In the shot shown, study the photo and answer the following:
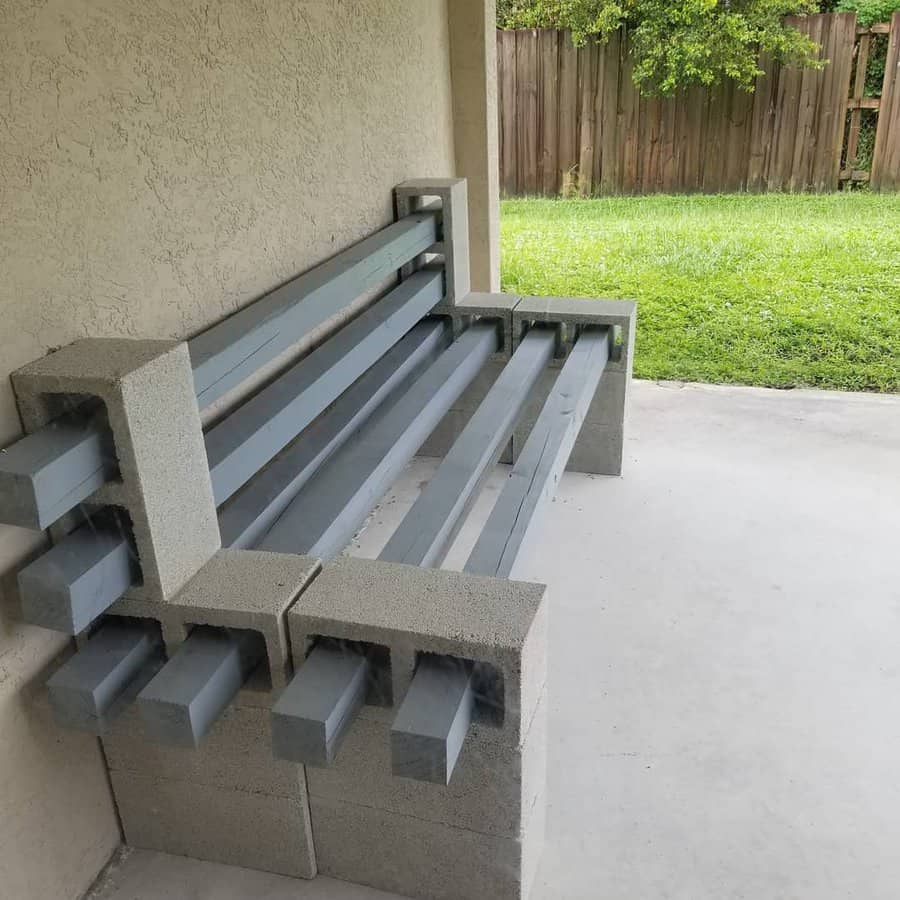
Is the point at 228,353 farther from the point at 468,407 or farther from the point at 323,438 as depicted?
→ the point at 468,407

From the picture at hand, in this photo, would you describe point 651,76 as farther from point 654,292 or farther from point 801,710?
point 801,710

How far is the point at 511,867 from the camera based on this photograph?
2.01m

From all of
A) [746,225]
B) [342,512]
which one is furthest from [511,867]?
[746,225]

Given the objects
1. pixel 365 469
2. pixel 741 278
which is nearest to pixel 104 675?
pixel 365 469

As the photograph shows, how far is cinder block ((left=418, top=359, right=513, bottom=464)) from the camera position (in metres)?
4.12

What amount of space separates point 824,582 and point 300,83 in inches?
99.1

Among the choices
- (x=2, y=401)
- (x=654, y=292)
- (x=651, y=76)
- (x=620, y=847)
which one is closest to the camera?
(x=2, y=401)

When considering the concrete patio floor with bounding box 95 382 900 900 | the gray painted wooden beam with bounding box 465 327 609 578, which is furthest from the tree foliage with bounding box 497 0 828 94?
the gray painted wooden beam with bounding box 465 327 609 578

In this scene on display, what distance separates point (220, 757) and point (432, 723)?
0.67 meters

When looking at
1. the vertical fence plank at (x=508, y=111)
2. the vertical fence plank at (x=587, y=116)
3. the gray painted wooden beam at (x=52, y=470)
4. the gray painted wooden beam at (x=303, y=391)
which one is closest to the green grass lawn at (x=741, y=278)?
the vertical fence plank at (x=587, y=116)

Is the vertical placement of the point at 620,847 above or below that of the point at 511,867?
below

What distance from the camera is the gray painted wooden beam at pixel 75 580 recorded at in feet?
5.83

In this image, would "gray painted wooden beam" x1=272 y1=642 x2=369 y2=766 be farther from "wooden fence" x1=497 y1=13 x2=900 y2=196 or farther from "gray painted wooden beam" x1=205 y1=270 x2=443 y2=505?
"wooden fence" x1=497 y1=13 x2=900 y2=196

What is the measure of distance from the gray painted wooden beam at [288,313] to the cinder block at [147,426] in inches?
13.6
